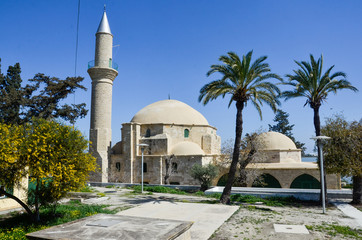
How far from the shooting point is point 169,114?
32.8m

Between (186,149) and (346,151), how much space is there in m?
17.2

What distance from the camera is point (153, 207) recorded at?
1237 cm

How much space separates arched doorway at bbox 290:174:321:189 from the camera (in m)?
24.8

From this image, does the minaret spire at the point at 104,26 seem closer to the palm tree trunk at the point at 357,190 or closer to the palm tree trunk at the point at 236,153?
the palm tree trunk at the point at 236,153

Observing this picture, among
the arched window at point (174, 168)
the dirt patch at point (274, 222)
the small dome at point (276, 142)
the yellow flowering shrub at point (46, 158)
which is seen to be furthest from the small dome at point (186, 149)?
the yellow flowering shrub at point (46, 158)

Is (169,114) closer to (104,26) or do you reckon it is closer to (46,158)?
(104,26)

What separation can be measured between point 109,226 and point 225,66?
36.4 ft

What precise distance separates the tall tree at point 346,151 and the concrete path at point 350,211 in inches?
33.5

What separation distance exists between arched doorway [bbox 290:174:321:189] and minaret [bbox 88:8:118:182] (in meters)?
19.0

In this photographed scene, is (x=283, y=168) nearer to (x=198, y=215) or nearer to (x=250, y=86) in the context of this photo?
(x=250, y=86)

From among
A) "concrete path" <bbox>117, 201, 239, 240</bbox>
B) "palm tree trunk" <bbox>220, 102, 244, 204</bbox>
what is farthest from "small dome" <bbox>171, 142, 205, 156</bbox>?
"concrete path" <bbox>117, 201, 239, 240</bbox>

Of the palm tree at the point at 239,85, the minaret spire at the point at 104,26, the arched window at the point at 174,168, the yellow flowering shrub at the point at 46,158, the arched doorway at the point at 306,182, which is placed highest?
the minaret spire at the point at 104,26

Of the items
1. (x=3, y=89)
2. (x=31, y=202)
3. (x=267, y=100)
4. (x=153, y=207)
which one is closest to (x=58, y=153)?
(x=31, y=202)

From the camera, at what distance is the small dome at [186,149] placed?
95.3 ft
